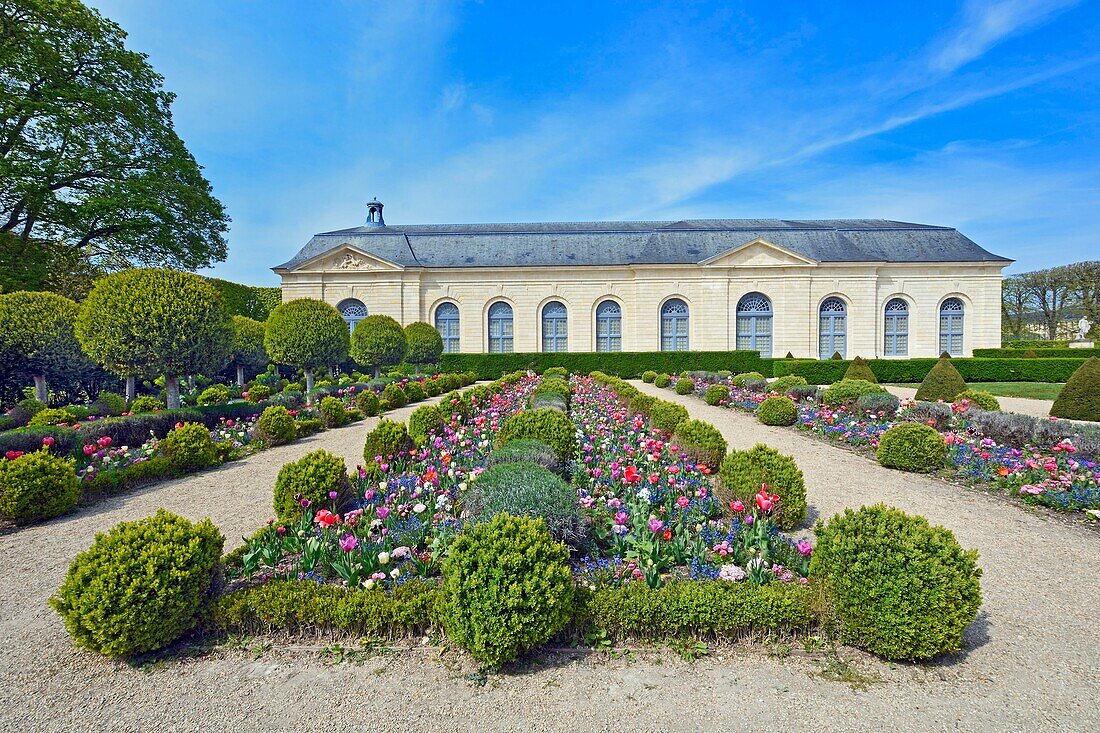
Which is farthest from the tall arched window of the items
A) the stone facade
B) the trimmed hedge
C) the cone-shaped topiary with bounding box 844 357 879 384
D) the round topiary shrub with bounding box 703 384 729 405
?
the round topiary shrub with bounding box 703 384 729 405

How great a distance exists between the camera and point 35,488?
515 centimetres

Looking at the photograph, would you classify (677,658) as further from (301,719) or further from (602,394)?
(602,394)

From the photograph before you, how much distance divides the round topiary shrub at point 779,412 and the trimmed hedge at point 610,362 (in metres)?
14.2

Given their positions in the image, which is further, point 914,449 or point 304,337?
point 304,337

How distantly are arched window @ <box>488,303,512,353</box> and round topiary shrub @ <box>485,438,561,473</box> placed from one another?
2506 centimetres

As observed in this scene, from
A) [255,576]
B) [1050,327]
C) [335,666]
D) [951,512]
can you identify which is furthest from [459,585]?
[1050,327]

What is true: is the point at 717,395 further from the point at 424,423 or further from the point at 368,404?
the point at 368,404

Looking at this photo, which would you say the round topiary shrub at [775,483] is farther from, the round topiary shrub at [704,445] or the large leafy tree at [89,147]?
the large leafy tree at [89,147]

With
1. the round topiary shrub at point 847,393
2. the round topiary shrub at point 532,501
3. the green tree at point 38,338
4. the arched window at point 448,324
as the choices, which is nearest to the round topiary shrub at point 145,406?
the green tree at point 38,338

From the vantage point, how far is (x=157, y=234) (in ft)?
60.7

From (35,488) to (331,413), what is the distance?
18.7 feet

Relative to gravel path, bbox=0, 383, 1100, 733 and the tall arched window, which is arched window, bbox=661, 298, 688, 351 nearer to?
the tall arched window

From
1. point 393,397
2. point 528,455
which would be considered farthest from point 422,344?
point 528,455

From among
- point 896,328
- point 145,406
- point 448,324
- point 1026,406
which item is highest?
point 448,324
